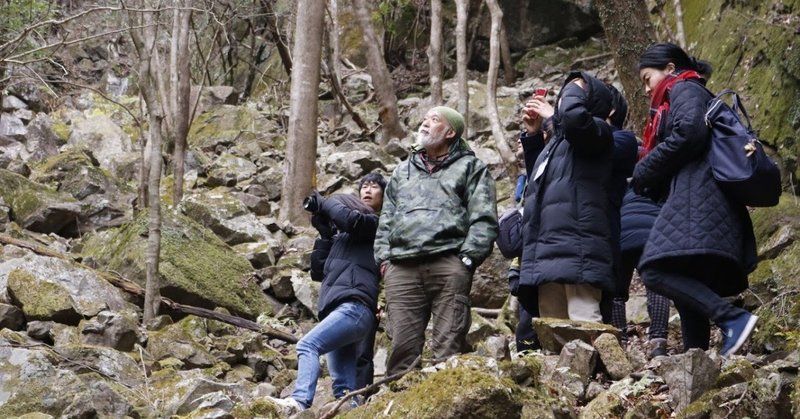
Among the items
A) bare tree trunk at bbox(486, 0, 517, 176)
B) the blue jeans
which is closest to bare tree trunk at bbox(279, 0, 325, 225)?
bare tree trunk at bbox(486, 0, 517, 176)

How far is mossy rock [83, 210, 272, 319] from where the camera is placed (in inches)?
327

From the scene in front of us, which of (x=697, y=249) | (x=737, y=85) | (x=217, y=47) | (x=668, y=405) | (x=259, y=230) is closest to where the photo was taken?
(x=668, y=405)

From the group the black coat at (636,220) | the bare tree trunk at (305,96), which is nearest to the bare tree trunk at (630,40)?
the black coat at (636,220)

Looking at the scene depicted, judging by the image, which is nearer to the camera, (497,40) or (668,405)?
(668,405)

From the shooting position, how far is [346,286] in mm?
5523

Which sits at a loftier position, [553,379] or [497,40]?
[497,40]

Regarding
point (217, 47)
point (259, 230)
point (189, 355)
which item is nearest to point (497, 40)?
point (259, 230)

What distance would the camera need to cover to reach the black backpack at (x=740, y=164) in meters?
4.24

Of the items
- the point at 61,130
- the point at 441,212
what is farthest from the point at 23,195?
the point at 61,130

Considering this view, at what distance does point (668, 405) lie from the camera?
3684 mm

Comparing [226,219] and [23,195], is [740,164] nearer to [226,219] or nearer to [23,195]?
[226,219]

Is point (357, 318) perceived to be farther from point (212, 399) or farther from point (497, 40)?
point (497, 40)

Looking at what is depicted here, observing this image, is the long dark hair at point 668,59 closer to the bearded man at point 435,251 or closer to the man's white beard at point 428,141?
the bearded man at point 435,251

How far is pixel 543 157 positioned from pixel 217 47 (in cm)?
2385
